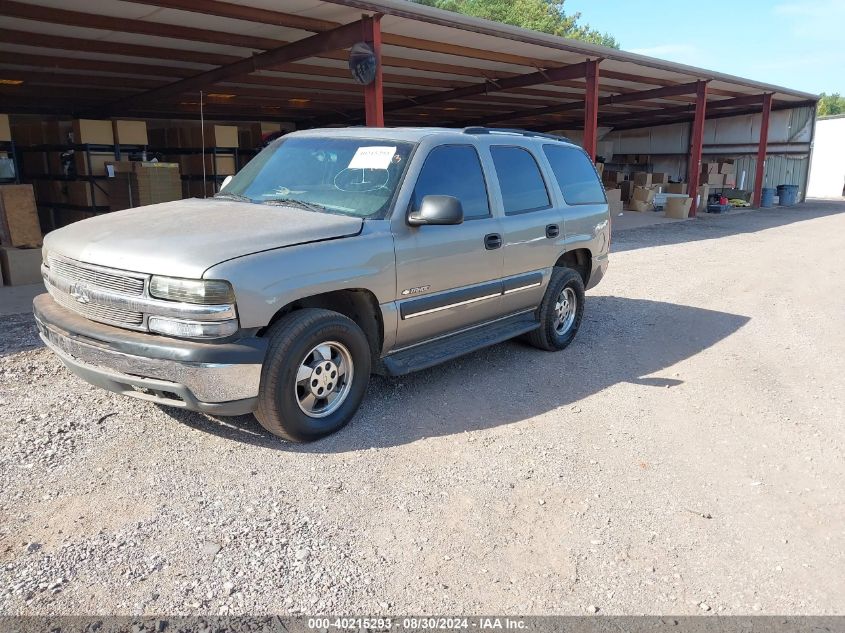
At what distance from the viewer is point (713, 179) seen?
26547 millimetres

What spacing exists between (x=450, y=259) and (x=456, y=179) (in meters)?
0.66

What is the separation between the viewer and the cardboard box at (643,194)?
2275 centimetres

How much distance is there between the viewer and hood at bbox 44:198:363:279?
3439mm

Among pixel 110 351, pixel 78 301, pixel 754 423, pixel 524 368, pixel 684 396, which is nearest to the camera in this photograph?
pixel 110 351

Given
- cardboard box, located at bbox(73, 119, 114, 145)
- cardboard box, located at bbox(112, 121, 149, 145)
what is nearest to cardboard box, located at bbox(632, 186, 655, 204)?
cardboard box, located at bbox(112, 121, 149, 145)

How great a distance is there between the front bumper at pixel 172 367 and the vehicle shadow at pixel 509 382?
581 millimetres

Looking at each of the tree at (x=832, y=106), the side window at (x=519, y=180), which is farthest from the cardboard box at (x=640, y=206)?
the tree at (x=832, y=106)

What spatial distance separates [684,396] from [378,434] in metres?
2.56

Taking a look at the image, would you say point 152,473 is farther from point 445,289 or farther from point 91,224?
point 445,289

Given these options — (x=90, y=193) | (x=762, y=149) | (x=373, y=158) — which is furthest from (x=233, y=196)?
(x=762, y=149)

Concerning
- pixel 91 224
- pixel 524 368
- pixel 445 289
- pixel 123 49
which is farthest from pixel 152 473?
pixel 123 49

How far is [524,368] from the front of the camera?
18.5 ft

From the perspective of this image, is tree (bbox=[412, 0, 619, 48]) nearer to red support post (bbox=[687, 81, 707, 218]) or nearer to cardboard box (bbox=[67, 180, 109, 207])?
red support post (bbox=[687, 81, 707, 218])

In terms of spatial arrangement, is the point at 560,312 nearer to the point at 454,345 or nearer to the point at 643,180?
the point at 454,345
